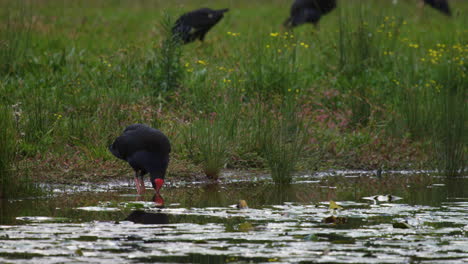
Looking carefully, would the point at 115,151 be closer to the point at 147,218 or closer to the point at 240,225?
the point at 147,218

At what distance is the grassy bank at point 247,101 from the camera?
9461 mm

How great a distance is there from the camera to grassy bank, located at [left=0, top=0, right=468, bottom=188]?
9.46 m

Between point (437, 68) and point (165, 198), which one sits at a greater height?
point (437, 68)

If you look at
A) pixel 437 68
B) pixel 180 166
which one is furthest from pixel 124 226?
pixel 437 68

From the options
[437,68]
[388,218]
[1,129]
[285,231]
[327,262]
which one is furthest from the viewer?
[437,68]

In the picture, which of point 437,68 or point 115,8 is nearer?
point 437,68

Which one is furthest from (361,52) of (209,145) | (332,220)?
(332,220)

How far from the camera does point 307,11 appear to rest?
17375mm

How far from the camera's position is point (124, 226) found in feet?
20.9

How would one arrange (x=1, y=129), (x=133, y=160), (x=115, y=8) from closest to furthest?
(x=1, y=129), (x=133, y=160), (x=115, y=8)

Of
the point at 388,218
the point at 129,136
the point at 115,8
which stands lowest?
the point at 388,218

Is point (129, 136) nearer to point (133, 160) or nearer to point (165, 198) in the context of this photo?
point (133, 160)

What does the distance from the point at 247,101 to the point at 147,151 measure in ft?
11.5

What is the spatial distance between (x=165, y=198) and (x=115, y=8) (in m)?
15.7
